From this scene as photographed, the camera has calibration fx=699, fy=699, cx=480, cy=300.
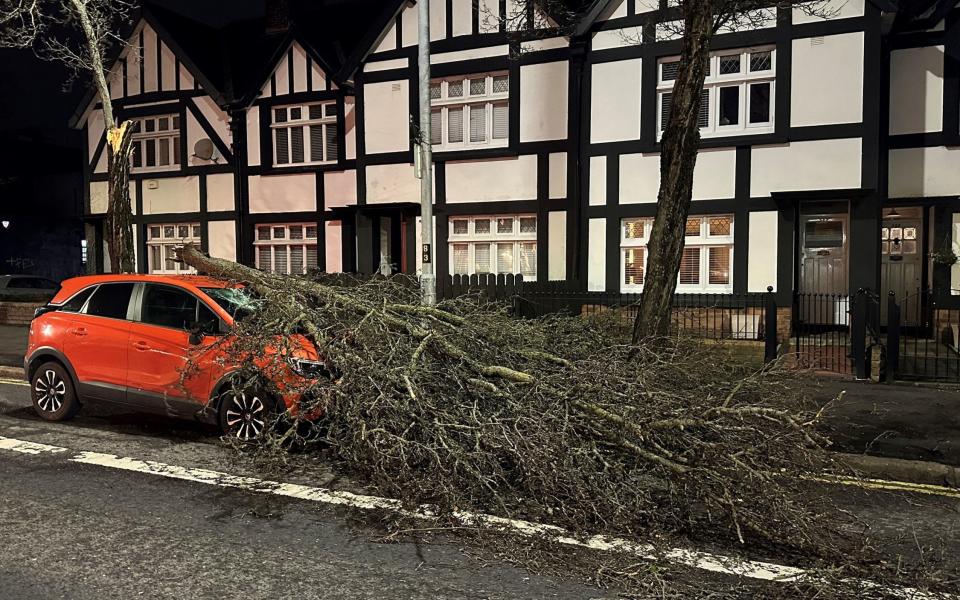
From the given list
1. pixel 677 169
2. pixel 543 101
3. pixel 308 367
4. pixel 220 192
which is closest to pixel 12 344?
pixel 220 192

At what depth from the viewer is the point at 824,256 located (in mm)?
14000

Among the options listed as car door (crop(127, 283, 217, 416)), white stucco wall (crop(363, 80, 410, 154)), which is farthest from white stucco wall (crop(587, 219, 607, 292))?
car door (crop(127, 283, 217, 416))

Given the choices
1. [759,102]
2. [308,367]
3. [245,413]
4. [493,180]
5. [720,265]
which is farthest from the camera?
[493,180]

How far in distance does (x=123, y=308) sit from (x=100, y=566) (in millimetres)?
3982

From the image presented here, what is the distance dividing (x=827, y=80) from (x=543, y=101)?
5459 mm

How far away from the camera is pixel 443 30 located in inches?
621

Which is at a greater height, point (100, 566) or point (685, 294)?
point (685, 294)

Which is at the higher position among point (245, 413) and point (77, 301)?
point (77, 301)

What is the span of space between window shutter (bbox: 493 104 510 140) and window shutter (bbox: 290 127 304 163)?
18.9ft

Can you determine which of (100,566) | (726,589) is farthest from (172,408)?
(726,589)

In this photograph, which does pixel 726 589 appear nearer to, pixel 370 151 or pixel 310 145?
pixel 370 151

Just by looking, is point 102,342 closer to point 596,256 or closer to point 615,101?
point 596,256

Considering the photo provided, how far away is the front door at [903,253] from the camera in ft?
45.5

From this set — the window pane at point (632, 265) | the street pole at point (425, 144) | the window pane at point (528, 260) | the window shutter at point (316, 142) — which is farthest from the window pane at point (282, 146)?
the window pane at point (632, 265)
